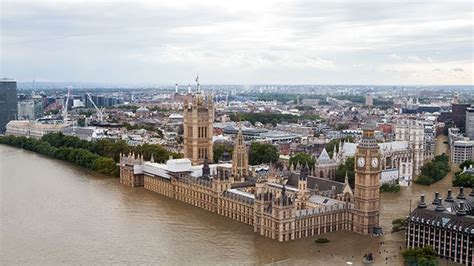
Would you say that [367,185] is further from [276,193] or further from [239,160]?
[239,160]

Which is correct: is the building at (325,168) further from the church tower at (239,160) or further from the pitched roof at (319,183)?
the church tower at (239,160)

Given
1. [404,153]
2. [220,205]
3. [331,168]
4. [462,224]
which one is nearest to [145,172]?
[220,205]

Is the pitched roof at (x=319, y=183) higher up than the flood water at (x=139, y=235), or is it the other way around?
the pitched roof at (x=319, y=183)

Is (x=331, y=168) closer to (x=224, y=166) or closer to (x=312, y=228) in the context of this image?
(x=224, y=166)

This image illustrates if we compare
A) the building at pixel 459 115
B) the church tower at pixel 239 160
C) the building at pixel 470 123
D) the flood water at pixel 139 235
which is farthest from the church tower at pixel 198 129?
the building at pixel 459 115

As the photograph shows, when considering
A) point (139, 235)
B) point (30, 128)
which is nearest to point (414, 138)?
point (139, 235)
